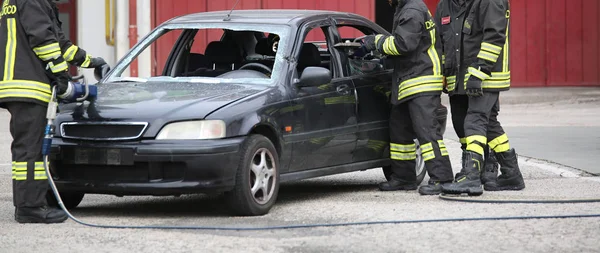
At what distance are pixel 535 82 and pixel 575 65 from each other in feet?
2.33

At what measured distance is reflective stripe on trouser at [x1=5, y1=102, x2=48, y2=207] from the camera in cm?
826

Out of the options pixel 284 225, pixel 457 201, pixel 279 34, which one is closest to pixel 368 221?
pixel 284 225

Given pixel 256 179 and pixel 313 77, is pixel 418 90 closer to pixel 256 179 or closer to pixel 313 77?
pixel 313 77

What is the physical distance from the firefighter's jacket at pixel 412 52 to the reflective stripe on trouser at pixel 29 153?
2.81 metres

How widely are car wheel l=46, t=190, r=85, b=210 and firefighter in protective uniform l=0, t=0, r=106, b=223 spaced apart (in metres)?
0.40

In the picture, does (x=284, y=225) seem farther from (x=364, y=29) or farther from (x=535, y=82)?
(x=535, y=82)

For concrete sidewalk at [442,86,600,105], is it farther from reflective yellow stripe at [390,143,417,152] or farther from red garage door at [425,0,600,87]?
reflective yellow stripe at [390,143,417,152]

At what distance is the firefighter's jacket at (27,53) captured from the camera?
8164mm

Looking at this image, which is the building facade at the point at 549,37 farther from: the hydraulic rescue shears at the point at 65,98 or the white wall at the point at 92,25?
the hydraulic rescue shears at the point at 65,98

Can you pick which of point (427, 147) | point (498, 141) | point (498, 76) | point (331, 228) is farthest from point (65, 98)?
point (498, 141)

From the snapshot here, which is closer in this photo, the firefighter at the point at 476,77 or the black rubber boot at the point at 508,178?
the firefighter at the point at 476,77

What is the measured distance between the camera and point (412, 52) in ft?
31.9

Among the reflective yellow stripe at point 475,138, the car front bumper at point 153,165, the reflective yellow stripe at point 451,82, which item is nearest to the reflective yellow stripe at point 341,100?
the reflective yellow stripe at point 451,82

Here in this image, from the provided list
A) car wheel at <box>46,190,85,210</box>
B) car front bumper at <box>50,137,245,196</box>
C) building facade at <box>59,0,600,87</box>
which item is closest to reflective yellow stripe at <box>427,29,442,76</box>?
car front bumper at <box>50,137,245,196</box>
